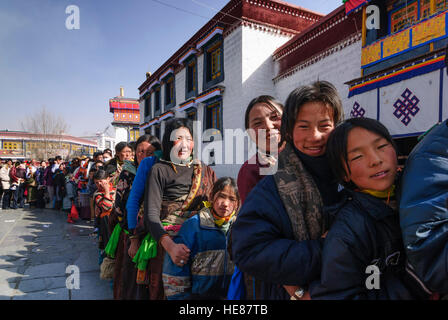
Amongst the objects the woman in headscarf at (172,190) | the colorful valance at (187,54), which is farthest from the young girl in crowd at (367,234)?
the colorful valance at (187,54)

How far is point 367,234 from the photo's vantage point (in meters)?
0.83

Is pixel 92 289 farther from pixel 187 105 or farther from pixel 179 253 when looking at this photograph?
pixel 187 105

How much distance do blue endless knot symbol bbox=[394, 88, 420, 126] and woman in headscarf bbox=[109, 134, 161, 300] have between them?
15.2 ft

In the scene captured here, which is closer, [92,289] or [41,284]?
[92,289]

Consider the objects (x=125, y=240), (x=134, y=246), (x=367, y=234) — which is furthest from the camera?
(x=125, y=240)

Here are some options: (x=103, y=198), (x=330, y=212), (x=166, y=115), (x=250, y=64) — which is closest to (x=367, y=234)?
(x=330, y=212)

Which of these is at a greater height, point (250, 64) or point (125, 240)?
point (250, 64)

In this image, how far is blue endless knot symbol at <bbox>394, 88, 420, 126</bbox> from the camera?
183 inches

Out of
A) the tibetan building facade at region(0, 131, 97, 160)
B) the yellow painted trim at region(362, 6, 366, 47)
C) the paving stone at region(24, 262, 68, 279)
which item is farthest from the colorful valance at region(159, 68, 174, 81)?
the tibetan building facade at region(0, 131, 97, 160)

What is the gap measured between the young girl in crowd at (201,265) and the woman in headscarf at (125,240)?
796 mm

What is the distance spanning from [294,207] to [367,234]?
0.25 meters

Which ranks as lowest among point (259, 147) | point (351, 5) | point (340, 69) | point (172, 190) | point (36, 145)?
point (172, 190)
